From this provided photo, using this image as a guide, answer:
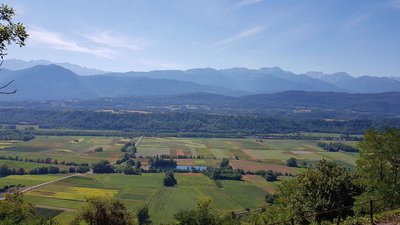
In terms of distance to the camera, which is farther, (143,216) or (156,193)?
(156,193)

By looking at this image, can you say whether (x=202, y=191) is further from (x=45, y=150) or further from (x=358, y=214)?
(x=45, y=150)

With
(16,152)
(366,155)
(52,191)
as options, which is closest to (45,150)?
(16,152)

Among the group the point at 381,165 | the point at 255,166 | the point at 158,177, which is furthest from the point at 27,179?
the point at 381,165

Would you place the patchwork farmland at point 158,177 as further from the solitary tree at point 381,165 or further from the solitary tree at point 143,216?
the solitary tree at point 381,165

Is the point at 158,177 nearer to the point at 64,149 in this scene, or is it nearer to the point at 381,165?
the point at 64,149

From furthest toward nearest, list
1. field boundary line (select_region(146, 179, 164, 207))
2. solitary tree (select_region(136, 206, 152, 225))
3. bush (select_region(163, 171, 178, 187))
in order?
bush (select_region(163, 171, 178, 187)) < field boundary line (select_region(146, 179, 164, 207)) < solitary tree (select_region(136, 206, 152, 225))

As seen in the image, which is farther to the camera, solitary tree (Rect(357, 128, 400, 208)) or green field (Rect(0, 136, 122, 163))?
green field (Rect(0, 136, 122, 163))

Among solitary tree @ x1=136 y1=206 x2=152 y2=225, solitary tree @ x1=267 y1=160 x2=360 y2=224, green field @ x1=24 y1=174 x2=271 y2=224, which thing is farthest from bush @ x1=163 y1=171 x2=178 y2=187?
solitary tree @ x1=267 y1=160 x2=360 y2=224

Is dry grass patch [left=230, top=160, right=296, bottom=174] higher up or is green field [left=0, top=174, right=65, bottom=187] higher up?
green field [left=0, top=174, right=65, bottom=187]

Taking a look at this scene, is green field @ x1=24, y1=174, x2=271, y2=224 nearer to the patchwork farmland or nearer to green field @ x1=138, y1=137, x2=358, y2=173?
the patchwork farmland

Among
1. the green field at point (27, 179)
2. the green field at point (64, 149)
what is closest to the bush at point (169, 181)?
the green field at point (27, 179)

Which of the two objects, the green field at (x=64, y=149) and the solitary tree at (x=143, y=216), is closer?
the solitary tree at (x=143, y=216)

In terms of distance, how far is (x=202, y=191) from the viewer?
260 feet

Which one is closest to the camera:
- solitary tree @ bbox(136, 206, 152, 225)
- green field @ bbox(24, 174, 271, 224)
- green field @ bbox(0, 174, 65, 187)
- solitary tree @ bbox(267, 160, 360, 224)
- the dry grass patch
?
solitary tree @ bbox(267, 160, 360, 224)
